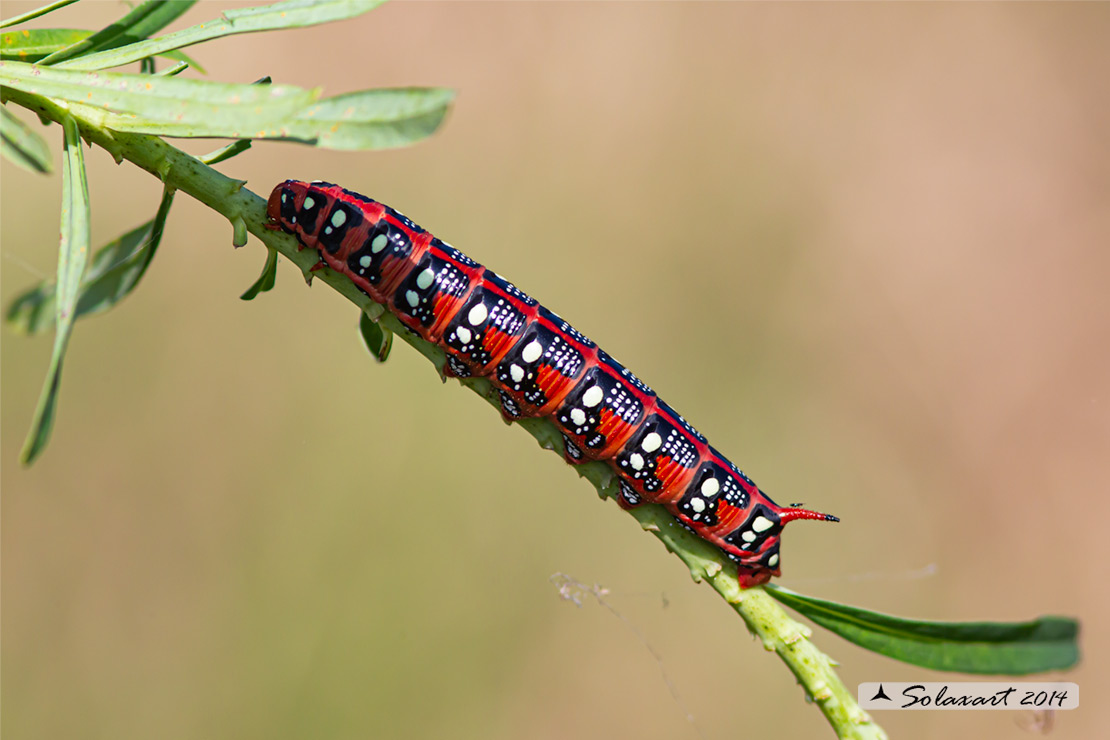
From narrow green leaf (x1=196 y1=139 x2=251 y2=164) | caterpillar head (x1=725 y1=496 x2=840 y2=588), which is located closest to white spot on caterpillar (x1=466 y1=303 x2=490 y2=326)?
narrow green leaf (x1=196 y1=139 x2=251 y2=164)

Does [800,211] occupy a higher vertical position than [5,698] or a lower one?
higher

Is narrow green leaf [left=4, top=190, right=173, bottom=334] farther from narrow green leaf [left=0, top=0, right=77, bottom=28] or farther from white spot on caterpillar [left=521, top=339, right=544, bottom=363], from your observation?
white spot on caterpillar [left=521, top=339, right=544, bottom=363]

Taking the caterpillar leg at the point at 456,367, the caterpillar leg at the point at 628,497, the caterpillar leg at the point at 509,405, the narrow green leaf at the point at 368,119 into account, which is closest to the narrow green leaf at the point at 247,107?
the narrow green leaf at the point at 368,119

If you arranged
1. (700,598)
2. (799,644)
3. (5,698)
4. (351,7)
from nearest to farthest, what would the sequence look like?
(351,7), (799,644), (5,698), (700,598)

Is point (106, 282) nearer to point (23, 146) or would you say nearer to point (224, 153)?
point (224, 153)

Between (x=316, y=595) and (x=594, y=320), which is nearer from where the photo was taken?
(x=316, y=595)

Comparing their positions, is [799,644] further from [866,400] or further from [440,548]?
Result: [866,400]

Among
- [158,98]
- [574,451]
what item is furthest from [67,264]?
[574,451]

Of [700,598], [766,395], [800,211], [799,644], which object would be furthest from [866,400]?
[799,644]
